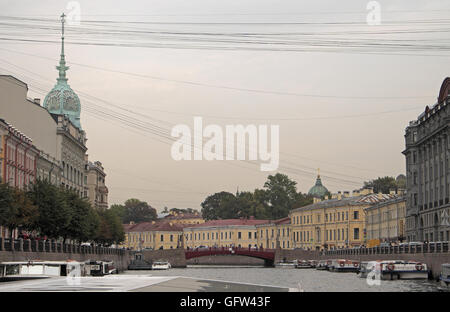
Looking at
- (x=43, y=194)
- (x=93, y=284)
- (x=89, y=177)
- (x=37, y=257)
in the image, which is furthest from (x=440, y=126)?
(x=93, y=284)

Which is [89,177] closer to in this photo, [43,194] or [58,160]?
[58,160]

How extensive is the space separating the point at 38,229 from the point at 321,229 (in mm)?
113374

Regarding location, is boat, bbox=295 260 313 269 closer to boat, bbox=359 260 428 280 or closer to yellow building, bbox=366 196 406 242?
yellow building, bbox=366 196 406 242

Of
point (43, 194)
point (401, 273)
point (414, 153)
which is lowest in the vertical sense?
point (401, 273)

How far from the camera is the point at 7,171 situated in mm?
81312

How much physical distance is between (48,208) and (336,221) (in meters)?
110

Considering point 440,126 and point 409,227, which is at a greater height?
point 440,126

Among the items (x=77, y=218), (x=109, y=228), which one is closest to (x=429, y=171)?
(x=77, y=218)

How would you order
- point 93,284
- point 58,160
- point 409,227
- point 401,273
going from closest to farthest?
point 93,284
point 401,273
point 58,160
point 409,227

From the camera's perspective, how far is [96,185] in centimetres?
15538

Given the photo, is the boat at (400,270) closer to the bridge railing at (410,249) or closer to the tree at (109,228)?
the bridge railing at (410,249)

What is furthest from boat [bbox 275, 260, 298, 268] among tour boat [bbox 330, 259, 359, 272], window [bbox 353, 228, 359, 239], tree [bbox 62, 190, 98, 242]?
tree [bbox 62, 190, 98, 242]

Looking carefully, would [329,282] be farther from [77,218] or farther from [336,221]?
[336,221]

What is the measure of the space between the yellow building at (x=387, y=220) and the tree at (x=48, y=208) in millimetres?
64006
